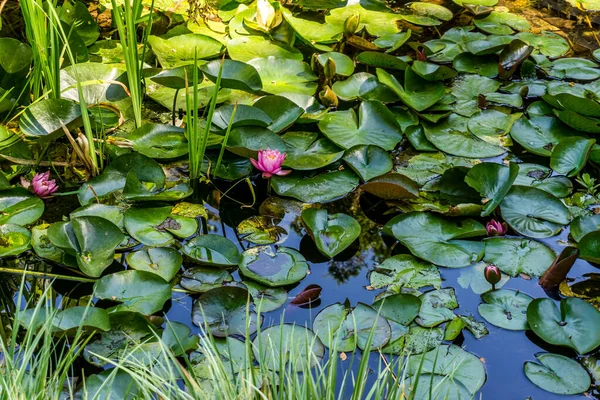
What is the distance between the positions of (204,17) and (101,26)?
596 mm

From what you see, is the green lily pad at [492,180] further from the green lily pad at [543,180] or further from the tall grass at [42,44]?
the tall grass at [42,44]

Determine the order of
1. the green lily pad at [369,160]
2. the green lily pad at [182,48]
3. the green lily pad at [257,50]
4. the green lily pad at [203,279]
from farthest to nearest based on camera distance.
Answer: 1. the green lily pad at [257,50]
2. the green lily pad at [182,48]
3. the green lily pad at [369,160]
4. the green lily pad at [203,279]

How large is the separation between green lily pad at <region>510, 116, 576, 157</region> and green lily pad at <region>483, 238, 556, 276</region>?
2.08 feet

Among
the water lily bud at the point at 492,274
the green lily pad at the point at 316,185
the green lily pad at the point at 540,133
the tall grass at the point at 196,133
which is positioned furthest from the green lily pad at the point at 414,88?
the water lily bud at the point at 492,274

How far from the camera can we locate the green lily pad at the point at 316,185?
253cm

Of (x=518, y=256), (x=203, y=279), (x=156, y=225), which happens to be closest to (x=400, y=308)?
(x=518, y=256)

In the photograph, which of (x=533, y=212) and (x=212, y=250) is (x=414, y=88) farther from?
(x=212, y=250)

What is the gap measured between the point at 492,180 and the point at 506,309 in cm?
61

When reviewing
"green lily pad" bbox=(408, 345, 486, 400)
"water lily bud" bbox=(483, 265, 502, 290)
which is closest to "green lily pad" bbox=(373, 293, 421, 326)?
"green lily pad" bbox=(408, 345, 486, 400)

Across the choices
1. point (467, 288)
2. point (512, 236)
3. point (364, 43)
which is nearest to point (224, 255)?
point (467, 288)

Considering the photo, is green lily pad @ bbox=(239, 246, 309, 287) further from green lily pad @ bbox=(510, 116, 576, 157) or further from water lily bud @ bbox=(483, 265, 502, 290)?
green lily pad @ bbox=(510, 116, 576, 157)

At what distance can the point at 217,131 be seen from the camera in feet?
9.00

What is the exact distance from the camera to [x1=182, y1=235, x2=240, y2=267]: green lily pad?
2.18 meters

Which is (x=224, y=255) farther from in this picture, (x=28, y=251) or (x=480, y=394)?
(x=480, y=394)
